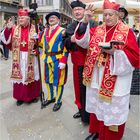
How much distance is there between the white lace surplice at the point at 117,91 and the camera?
2652mm

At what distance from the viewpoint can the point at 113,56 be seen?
2.73 metres

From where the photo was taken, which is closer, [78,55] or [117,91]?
[117,91]

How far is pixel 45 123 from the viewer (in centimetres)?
394

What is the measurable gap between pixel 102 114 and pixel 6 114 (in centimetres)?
194

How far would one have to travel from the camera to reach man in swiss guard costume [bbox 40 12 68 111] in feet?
13.5

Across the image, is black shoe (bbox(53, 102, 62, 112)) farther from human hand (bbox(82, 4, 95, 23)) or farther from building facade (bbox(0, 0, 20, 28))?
building facade (bbox(0, 0, 20, 28))

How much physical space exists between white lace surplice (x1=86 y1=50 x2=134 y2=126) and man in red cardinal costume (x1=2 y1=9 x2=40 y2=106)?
1782 mm

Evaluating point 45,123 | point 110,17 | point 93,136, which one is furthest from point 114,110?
point 45,123

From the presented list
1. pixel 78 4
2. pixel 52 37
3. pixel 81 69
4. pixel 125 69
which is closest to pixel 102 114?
pixel 125 69

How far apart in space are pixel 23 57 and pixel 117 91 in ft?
7.14

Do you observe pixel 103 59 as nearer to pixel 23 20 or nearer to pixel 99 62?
pixel 99 62

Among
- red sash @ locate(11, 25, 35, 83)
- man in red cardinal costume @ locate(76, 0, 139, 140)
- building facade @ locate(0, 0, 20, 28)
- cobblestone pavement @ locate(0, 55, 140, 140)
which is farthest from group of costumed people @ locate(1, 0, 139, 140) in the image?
building facade @ locate(0, 0, 20, 28)

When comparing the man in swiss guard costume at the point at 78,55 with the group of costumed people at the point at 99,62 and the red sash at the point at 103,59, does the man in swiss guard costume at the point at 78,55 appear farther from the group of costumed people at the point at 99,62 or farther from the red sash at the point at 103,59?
the red sash at the point at 103,59

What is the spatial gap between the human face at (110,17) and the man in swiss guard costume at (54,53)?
4.46 ft
